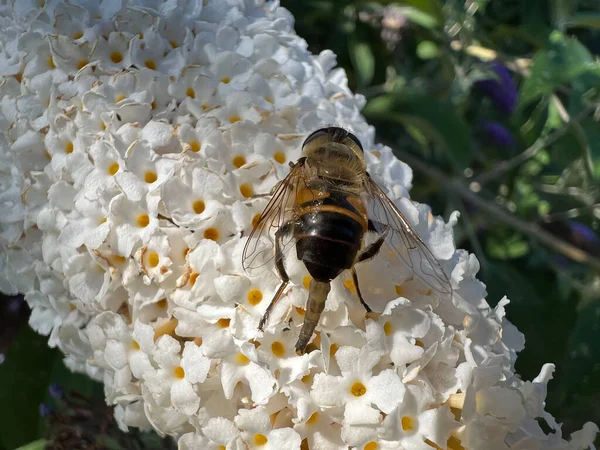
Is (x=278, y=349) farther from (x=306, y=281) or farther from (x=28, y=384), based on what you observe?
(x=28, y=384)

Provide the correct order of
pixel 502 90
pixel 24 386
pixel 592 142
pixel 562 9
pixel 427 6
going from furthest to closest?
pixel 502 90, pixel 562 9, pixel 427 6, pixel 592 142, pixel 24 386

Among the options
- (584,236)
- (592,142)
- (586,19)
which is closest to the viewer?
(592,142)

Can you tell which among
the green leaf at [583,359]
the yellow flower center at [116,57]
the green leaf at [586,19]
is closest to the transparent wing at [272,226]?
the yellow flower center at [116,57]

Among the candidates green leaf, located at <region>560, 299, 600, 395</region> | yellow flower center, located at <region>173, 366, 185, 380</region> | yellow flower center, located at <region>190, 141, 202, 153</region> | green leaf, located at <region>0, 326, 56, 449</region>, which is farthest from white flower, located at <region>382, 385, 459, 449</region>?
green leaf, located at <region>0, 326, 56, 449</region>

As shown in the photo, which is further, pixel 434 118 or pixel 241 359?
pixel 434 118

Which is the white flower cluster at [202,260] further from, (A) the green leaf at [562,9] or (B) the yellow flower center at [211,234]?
(A) the green leaf at [562,9]

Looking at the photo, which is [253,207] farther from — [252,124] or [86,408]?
[86,408]

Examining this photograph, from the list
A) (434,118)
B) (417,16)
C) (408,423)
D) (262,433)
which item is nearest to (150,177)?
(262,433)
